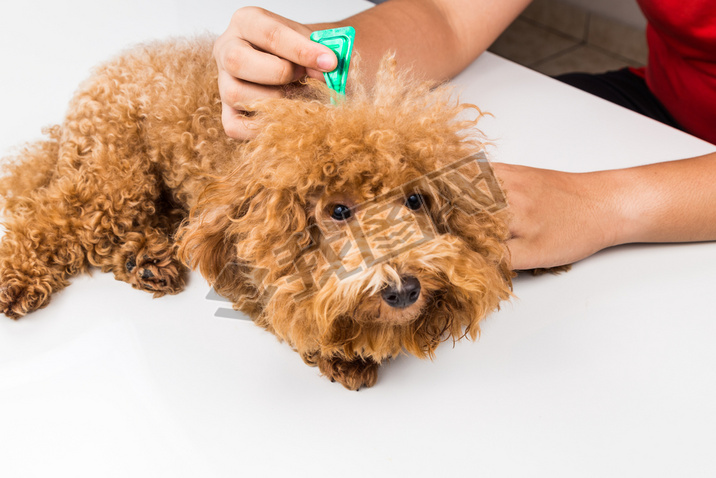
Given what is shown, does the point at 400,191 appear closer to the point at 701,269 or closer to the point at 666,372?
the point at 666,372

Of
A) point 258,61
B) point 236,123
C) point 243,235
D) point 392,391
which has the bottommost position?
point 392,391

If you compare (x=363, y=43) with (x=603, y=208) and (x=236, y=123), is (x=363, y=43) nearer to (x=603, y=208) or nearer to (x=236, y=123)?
(x=236, y=123)

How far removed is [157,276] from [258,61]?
0.43 metres

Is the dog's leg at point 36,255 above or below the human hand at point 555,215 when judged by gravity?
below

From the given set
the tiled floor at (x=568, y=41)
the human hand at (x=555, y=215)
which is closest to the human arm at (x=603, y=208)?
the human hand at (x=555, y=215)

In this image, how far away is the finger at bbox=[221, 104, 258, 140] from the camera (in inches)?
41.2

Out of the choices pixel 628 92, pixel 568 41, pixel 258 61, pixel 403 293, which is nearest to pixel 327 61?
pixel 258 61

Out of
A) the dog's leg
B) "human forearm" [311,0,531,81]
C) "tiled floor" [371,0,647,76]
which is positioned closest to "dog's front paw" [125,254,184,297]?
the dog's leg

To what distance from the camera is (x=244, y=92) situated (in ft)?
3.54

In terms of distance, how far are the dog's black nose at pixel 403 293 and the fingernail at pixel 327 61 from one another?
13.8 inches

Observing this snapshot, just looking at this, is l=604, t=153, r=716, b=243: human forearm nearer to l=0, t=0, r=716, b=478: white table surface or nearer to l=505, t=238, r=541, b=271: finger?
l=0, t=0, r=716, b=478: white table surface

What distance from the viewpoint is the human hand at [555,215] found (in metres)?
1.11

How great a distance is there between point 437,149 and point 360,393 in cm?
40

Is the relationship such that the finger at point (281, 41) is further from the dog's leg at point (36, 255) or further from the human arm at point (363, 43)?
the dog's leg at point (36, 255)
